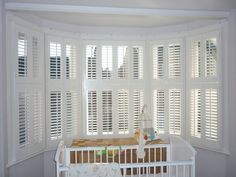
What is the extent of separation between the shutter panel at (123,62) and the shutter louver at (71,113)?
78 centimetres

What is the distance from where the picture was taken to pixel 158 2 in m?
2.34

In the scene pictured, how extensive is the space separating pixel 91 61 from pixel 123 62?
20.1 inches

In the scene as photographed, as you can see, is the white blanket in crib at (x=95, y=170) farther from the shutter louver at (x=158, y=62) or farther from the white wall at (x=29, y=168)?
the shutter louver at (x=158, y=62)

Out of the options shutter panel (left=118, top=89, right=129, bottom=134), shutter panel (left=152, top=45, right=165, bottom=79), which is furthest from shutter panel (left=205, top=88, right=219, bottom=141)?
shutter panel (left=118, top=89, right=129, bottom=134)

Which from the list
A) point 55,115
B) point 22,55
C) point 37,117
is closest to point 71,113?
point 55,115

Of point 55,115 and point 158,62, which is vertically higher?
point 158,62

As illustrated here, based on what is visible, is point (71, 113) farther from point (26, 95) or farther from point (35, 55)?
point (35, 55)

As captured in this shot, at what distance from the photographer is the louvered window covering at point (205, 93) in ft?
9.03

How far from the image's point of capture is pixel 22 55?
2553 mm

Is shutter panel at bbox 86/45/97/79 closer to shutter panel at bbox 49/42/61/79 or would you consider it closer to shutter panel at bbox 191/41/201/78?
shutter panel at bbox 49/42/61/79

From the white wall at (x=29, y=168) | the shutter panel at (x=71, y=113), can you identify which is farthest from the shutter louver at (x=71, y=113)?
the white wall at (x=29, y=168)
